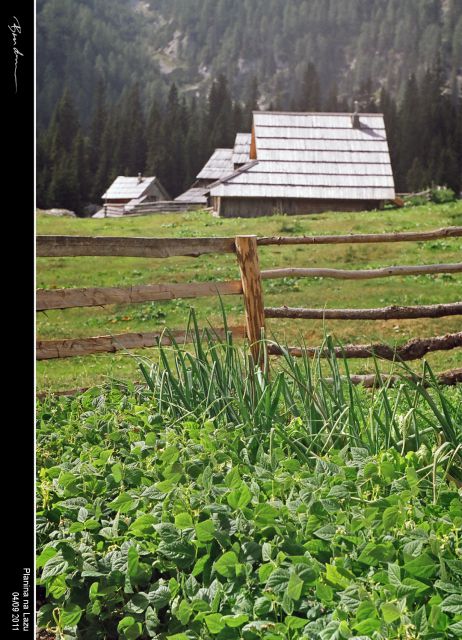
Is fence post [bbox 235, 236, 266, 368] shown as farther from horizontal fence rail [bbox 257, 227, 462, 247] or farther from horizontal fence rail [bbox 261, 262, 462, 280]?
horizontal fence rail [bbox 257, 227, 462, 247]

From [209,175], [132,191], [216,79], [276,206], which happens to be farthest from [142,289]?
[216,79]

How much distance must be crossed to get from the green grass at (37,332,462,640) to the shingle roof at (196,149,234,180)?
1721 inches

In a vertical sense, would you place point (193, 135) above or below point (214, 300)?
above

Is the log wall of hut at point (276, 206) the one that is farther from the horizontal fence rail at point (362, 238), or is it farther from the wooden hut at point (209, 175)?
the horizontal fence rail at point (362, 238)

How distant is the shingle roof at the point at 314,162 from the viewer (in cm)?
2722

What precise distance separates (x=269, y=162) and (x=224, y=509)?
2634 cm

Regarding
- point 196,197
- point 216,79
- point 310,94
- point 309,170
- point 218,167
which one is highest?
point 216,79

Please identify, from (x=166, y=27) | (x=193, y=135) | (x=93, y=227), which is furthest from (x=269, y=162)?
(x=166, y=27)

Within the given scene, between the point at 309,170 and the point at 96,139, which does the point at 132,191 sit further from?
the point at 309,170

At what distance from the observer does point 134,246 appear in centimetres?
505

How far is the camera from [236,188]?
89.7 ft

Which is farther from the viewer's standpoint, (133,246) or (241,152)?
(241,152)

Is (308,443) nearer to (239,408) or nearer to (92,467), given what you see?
(239,408)

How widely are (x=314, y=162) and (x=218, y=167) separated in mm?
20197
